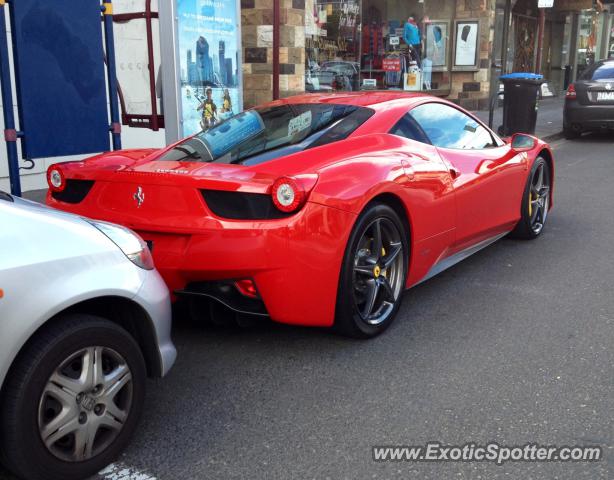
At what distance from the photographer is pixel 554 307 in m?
4.50

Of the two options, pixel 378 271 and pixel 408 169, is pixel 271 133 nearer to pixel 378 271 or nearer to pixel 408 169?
pixel 408 169

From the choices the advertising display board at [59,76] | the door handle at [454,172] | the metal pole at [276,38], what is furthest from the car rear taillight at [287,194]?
the metal pole at [276,38]

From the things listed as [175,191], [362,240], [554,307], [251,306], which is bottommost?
[554,307]

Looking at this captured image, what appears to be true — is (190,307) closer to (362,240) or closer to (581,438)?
(362,240)

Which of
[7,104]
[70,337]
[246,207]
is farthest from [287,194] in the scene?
[7,104]

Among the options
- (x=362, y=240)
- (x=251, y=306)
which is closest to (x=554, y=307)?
(x=362, y=240)

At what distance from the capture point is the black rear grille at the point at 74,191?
396 centimetres

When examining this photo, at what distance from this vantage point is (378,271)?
3951mm

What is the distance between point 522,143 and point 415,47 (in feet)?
44.8

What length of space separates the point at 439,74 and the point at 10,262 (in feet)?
60.5

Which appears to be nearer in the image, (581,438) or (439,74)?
(581,438)

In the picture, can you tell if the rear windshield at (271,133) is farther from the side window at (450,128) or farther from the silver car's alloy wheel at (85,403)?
the silver car's alloy wheel at (85,403)

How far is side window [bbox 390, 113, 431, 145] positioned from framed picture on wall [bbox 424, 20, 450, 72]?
15.3 meters

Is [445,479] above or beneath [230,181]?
beneath
